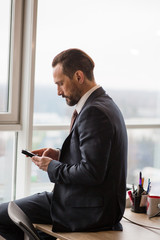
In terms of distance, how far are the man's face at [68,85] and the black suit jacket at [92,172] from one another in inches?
3.5

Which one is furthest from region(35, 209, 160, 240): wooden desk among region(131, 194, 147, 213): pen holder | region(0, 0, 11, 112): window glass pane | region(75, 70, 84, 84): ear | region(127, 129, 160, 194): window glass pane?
region(127, 129, 160, 194): window glass pane

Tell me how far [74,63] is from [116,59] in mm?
1363

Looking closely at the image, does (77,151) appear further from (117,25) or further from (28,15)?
(117,25)

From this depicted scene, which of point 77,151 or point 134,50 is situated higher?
point 134,50

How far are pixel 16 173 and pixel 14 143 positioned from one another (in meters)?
0.21

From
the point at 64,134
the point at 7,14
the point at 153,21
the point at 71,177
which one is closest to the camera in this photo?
the point at 71,177

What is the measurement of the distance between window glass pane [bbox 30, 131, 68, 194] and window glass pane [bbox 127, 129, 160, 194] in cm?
73

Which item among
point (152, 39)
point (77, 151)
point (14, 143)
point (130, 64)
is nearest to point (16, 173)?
point (14, 143)

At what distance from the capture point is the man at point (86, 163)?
6.22 ft

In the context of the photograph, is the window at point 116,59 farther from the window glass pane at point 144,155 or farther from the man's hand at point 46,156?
the man's hand at point 46,156

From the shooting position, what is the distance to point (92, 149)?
1.88m

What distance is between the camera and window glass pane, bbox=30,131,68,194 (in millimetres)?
2947

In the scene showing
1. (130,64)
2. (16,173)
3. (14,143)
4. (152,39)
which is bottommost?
(16,173)

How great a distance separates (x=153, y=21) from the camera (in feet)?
11.8
